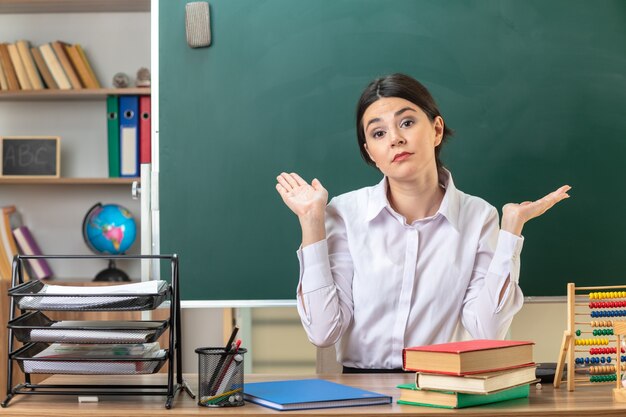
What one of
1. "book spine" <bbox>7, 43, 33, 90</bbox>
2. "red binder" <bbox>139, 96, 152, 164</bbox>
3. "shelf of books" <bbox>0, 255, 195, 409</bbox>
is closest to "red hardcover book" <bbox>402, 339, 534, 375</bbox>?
"shelf of books" <bbox>0, 255, 195, 409</bbox>

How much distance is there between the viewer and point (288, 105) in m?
2.59

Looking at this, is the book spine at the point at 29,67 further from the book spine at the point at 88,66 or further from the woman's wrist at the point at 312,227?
the woman's wrist at the point at 312,227

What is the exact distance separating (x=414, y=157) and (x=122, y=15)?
250 centimetres

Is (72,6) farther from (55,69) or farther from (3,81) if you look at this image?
(3,81)

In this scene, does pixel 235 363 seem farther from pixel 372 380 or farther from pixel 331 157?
pixel 331 157

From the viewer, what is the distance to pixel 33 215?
4082mm

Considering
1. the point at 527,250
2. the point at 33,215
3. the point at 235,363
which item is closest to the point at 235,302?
the point at 527,250

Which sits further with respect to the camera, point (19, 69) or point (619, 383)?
point (19, 69)

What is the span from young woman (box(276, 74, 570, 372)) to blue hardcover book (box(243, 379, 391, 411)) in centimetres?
42

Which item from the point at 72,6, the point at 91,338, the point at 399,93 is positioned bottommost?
the point at 91,338

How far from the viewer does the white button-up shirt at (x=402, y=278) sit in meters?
2.04

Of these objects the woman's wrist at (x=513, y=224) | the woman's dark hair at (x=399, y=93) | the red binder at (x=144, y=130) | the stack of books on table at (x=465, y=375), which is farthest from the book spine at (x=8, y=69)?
the stack of books on table at (x=465, y=375)

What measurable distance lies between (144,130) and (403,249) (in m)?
2.09

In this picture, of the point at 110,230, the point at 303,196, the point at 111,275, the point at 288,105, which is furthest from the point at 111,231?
the point at 303,196
